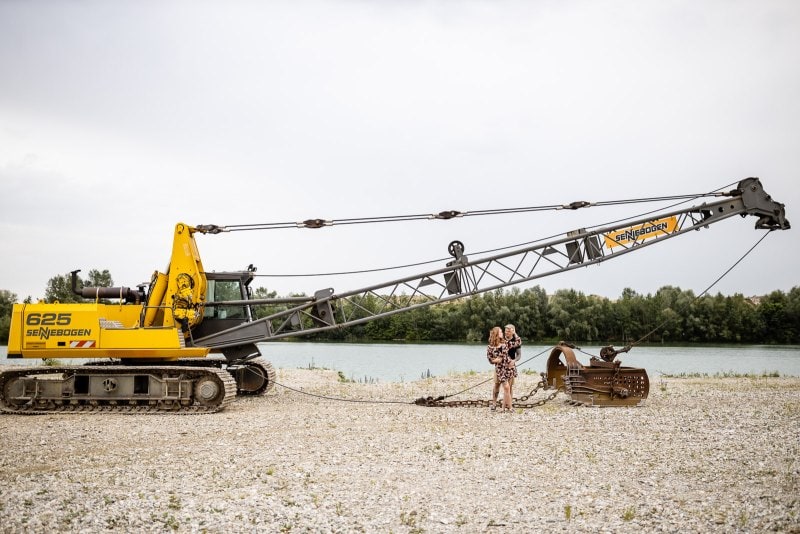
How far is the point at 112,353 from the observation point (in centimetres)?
1393

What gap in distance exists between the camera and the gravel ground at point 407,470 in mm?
6480

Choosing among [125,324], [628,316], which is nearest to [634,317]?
[628,316]

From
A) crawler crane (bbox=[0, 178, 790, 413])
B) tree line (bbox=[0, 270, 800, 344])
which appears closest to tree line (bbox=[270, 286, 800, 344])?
tree line (bbox=[0, 270, 800, 344])

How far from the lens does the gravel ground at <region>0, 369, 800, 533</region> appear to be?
648 cm

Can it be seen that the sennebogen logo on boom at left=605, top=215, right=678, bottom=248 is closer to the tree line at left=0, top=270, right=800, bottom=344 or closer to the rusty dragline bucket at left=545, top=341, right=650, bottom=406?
the rusty dragline bucket at left=545, top=341, right=650, bottom=406

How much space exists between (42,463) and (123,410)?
191 inches

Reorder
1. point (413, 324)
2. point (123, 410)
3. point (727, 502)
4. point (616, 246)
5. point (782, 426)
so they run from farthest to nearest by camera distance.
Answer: point (413, 324)
point (616, 246)
point (123, 410)
point (782, 426)
point (727, 502)

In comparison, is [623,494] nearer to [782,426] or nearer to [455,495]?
[455,495]

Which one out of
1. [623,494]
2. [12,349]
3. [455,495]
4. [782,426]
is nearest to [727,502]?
[623,494]

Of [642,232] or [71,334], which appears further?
[642,232]

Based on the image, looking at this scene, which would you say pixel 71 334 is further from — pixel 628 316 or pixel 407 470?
pixel 628 316

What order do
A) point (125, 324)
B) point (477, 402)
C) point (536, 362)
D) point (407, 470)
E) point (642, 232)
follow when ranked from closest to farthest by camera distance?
point (407, 470), point (125, 324), point (477, 402), point (642, 232), point (536, 362)

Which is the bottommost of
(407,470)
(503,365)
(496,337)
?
(407,470)

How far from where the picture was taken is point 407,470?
8.49 m
